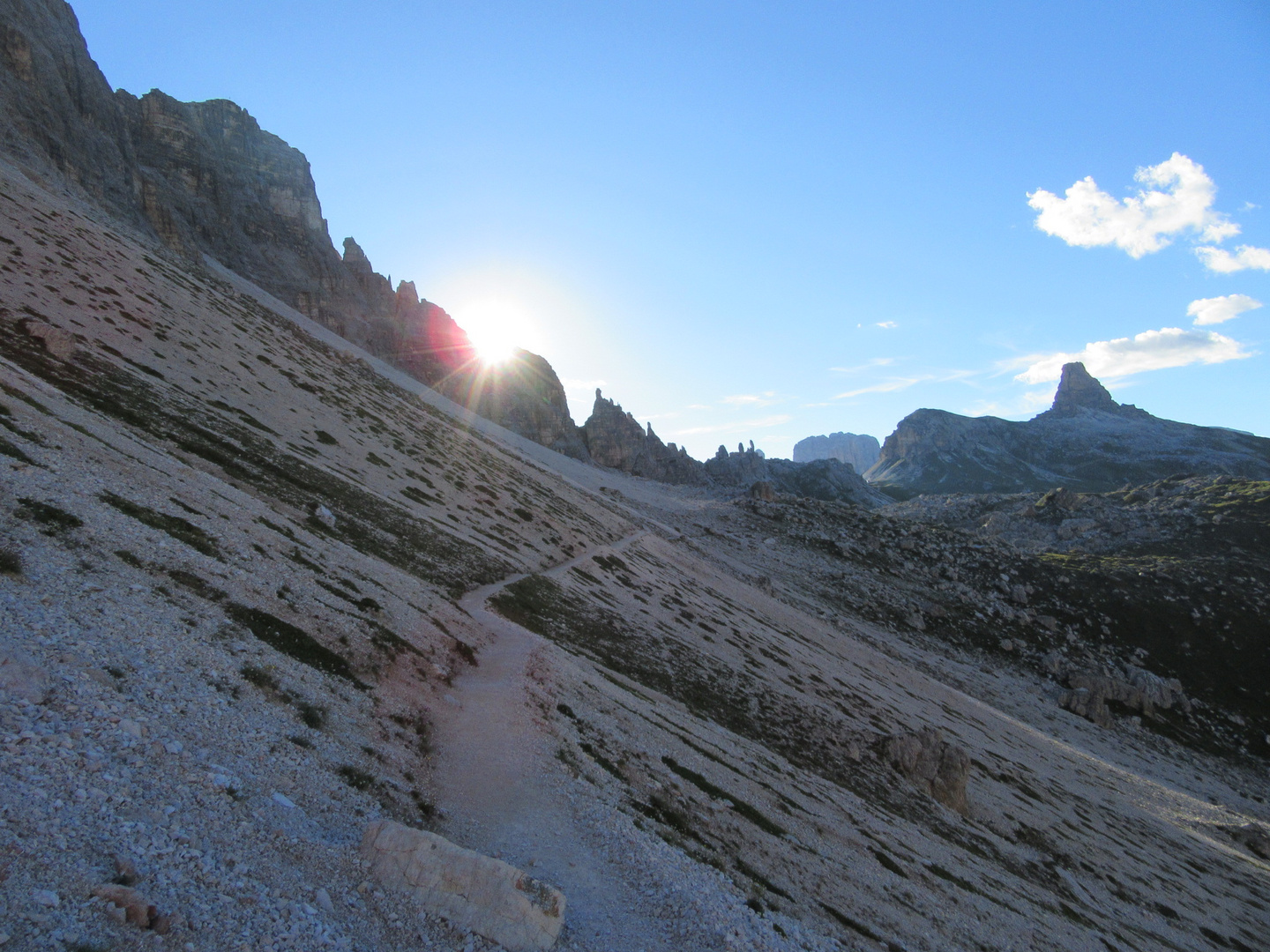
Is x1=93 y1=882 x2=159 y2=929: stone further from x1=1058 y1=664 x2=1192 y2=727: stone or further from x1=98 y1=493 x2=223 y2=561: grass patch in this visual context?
x1=1058 y1=664 x2=1192 y2=727: stone

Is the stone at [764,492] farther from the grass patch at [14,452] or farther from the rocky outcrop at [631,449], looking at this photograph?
the grass patch at [14,452]

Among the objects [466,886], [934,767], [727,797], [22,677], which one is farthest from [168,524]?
[934,767]

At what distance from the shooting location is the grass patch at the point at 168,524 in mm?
18766

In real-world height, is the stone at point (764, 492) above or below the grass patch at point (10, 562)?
above

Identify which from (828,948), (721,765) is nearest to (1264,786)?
(721,765)

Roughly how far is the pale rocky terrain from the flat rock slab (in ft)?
1.15

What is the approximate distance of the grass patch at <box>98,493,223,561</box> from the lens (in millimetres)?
18766

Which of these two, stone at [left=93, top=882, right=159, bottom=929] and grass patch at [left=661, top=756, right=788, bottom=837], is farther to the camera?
grass patch at [left=661, top=756, right=788, bottom=837]

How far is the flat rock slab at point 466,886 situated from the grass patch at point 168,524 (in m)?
12.8

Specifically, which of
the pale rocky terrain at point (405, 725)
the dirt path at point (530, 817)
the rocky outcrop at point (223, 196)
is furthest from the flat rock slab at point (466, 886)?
the rocky outcrop at point (223, 196)

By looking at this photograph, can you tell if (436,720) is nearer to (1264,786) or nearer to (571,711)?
(571,711)

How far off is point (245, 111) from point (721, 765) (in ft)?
588

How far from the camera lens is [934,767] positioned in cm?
3619

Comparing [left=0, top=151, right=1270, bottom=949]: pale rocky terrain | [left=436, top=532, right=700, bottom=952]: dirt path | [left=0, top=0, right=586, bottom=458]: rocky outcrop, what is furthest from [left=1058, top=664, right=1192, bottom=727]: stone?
[left=0, top=0, right=586, bottom=458]: rocky outcrop
